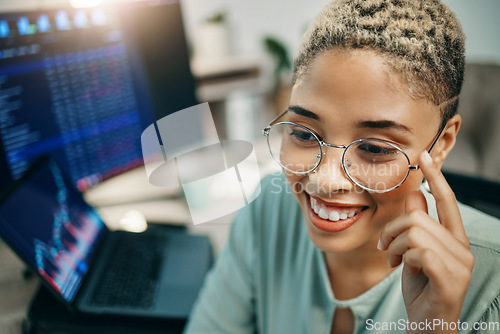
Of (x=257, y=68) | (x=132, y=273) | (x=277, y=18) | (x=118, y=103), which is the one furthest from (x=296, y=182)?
(x=257, y=68)

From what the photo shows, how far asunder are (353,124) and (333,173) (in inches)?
3.3

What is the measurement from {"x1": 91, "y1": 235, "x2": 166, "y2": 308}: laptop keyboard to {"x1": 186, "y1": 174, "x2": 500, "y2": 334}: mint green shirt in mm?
133

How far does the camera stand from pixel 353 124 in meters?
0.47

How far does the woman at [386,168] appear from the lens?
441 mm

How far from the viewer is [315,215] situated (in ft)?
1.92

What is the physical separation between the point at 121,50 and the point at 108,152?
1.00 ft

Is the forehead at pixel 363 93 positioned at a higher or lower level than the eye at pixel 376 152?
higher

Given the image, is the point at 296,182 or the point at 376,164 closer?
the point at 376,164

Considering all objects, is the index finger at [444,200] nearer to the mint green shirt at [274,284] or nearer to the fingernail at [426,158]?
the fingernail at [426,158]

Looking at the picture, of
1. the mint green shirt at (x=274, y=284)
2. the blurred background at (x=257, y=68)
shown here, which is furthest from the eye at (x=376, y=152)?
the blurred background at (x=257, y=68)

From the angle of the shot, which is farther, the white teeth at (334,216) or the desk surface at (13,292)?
the desk surface at (13,292)

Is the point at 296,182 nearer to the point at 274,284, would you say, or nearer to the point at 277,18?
the point at 274,284

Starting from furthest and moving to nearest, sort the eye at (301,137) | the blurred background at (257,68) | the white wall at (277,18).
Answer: the blurred background at (257,68), the white wall at (277,18), the eye at (301,137)

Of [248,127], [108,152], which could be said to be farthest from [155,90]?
[248,127]
